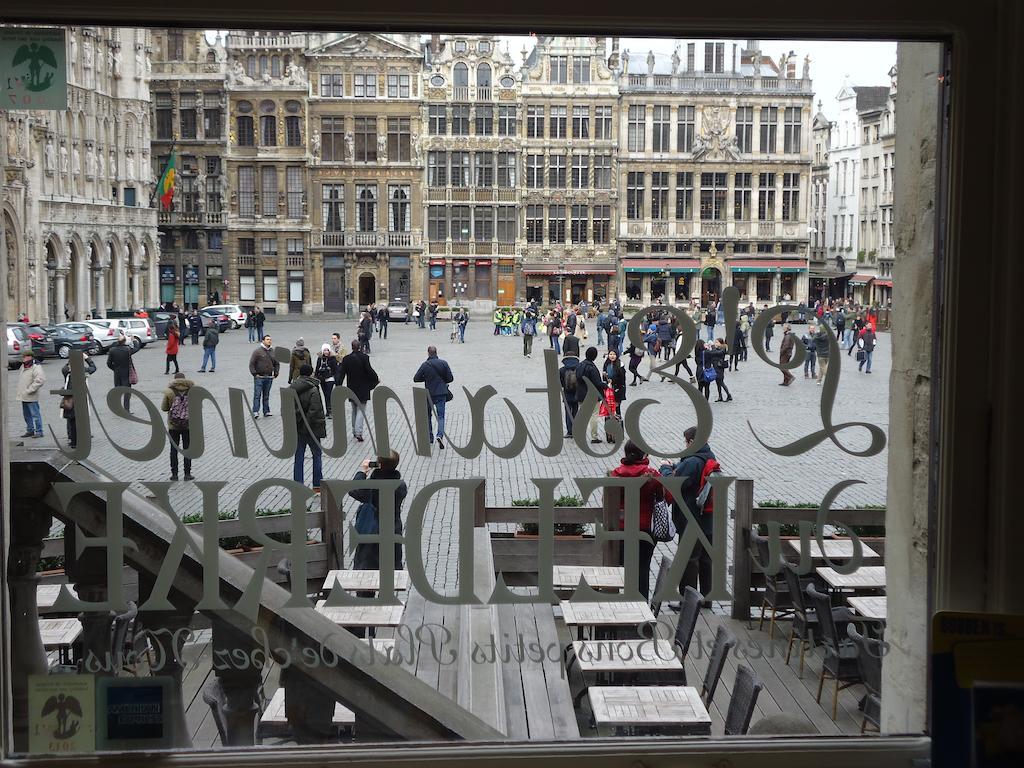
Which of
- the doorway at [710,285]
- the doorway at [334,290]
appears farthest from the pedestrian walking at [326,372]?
the doorway at [710,285]

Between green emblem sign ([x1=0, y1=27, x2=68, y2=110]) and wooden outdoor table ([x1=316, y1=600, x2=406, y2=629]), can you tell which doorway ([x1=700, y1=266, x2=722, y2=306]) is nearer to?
wooden outdoor table ([x1=316, y1=600, x2=406, y2=629])

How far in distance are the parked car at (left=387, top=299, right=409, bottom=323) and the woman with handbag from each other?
1.31 m

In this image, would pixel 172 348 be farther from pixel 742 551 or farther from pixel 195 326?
pixel 742 551

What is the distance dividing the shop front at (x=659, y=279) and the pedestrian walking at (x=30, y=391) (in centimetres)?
217

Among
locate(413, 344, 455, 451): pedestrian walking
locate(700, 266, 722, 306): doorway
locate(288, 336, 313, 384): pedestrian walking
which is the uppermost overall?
locate(700, 266, 722, 306): doorway

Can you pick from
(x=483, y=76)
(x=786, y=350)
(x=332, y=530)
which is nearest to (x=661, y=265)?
(x=786, y=350)

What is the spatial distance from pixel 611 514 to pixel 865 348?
1.01 meters

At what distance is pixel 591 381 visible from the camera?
12.2 ft

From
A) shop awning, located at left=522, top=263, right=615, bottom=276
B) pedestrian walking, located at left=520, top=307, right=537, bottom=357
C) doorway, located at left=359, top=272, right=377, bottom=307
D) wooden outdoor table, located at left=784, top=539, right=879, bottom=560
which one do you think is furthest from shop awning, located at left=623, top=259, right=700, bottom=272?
wooden outdoor table, located at left=784, top=539, right=879, bottom=560

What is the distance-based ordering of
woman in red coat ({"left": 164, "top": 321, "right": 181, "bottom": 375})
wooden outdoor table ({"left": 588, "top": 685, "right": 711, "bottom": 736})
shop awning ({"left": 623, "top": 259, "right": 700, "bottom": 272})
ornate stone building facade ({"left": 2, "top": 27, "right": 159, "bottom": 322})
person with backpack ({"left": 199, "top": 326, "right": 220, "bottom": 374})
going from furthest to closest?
shop awning ({"left": 623, "top": 259, "right": 700, "bottom": 272}) < wooden outdoor table ({"left": 588, "top": 685, "right": 711, "bottom": 736}) < person with backpack ({"left": 199, "top": 326, "right": 220, "bottom": 374}) < woman in red coat ({"left": 164, "top": 321, "right": 181, "bottom": 375}) < ornate stone building facade ({"left": 2, "top": 27, "right": 159, "bottom": 322})

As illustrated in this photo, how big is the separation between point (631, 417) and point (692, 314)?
51 cm

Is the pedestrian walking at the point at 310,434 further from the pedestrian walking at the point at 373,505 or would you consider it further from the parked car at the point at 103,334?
the parked car at the point at 103,334

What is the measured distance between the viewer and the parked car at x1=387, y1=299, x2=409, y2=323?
→ 15.0 ft

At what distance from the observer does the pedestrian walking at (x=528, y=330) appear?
12.7 ft
